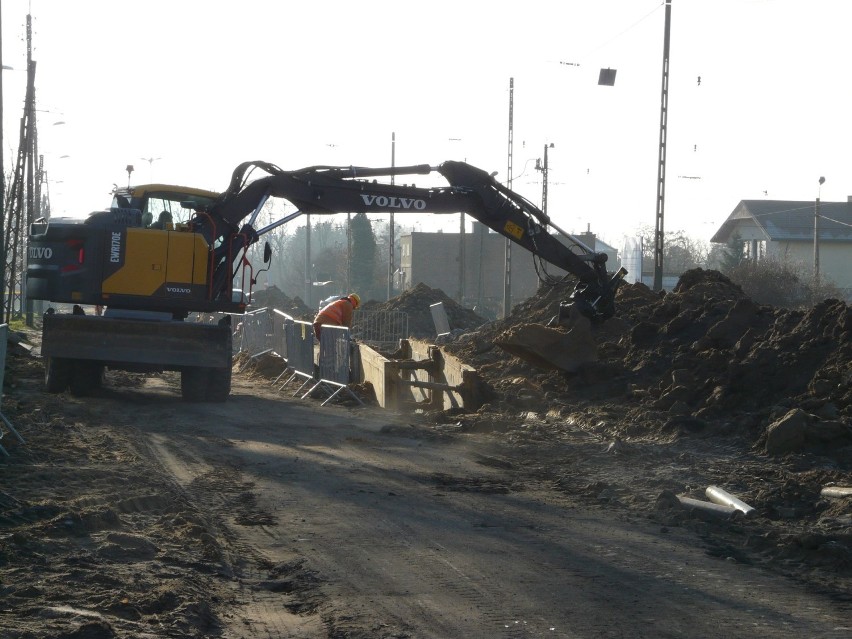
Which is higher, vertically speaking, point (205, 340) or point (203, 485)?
point (205, 340)

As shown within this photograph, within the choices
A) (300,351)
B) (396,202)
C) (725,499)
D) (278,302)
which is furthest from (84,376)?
(278,302)

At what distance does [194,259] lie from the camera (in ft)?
52.7

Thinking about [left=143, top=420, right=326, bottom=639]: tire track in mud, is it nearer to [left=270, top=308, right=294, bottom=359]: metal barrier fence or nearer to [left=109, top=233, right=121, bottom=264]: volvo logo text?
[left=109, top=233, right=121, bottom=264]: volvo logo text

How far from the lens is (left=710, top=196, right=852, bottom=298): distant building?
60125 millimetres

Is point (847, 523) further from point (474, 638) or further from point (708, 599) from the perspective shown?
point (474, 638)

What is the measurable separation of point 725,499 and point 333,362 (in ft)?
37.4

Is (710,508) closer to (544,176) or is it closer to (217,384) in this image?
(217,384)

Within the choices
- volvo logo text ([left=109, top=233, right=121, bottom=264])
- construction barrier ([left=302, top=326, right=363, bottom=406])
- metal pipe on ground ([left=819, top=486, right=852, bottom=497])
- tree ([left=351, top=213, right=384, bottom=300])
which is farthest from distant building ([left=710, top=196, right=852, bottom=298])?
metal pipe on ground ([left=819, top=486, right=852, bottom=497])

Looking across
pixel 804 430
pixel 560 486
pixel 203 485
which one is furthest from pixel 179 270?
pixel 804 430

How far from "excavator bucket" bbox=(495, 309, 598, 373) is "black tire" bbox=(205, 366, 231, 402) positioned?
4560mm

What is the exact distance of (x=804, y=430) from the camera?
37.3ft

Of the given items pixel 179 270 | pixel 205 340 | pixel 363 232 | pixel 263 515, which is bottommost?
pixel 263 515

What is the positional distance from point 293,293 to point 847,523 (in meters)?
116

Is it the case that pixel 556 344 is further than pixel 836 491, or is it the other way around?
pixel 556 344
